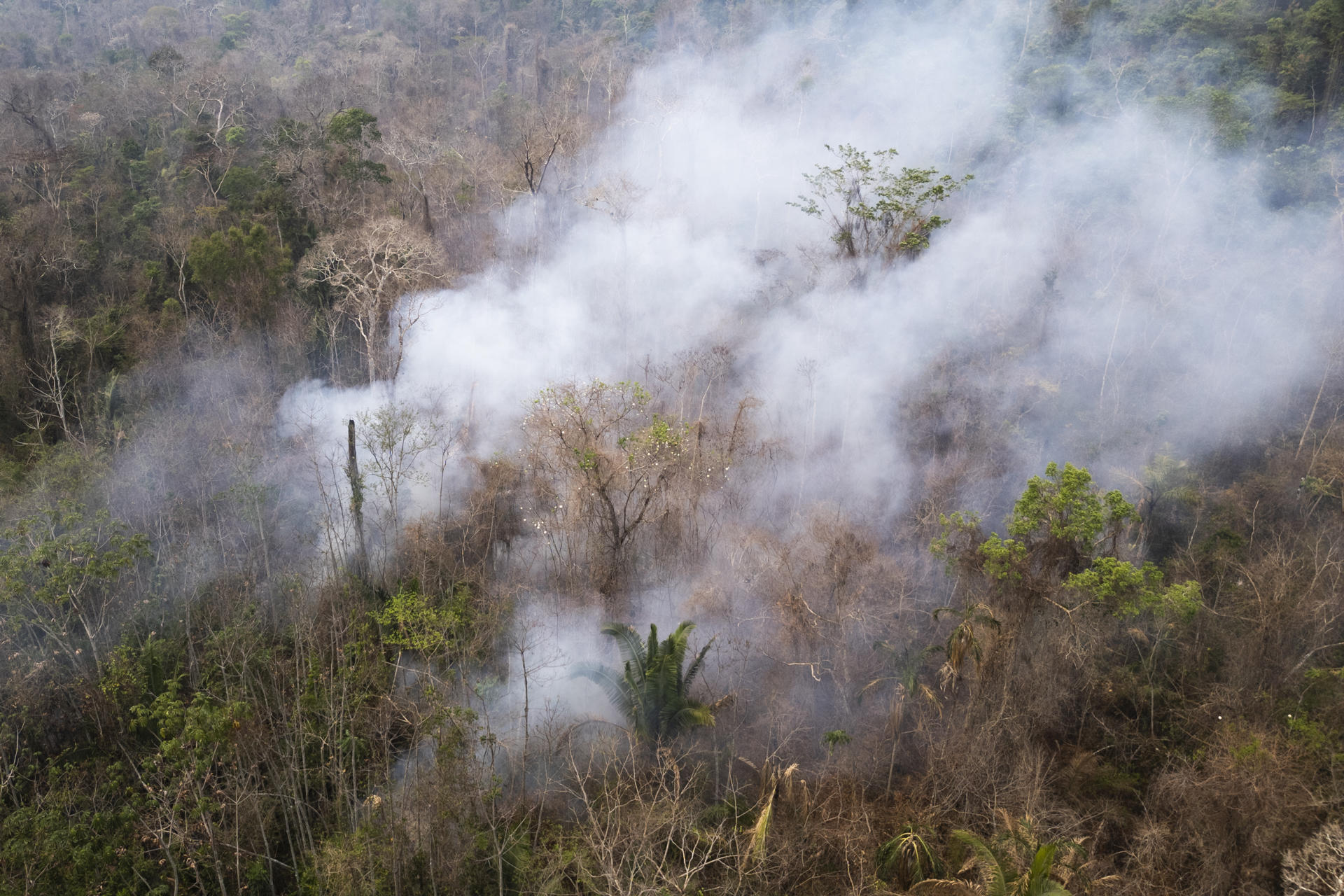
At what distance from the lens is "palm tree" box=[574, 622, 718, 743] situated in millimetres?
14117

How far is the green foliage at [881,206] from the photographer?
805 inches

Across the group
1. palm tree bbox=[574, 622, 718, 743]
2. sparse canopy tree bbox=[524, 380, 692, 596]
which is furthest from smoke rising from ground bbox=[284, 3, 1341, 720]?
palm tree bbox=[574, 622, 718, 743]

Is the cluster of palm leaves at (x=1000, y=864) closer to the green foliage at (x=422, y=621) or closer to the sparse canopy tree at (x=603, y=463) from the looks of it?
the sparse canopy tree at (x=603, y=463)

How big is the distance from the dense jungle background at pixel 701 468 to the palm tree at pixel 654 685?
7 centimetres

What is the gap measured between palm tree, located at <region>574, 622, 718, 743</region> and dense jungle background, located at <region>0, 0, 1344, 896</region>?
69mm

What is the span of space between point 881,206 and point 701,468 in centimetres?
739

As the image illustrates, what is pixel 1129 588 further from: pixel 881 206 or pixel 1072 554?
pixel 881 206

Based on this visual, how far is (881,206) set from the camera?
20.6 m

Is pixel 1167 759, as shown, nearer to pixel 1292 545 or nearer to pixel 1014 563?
pixel 1014 563

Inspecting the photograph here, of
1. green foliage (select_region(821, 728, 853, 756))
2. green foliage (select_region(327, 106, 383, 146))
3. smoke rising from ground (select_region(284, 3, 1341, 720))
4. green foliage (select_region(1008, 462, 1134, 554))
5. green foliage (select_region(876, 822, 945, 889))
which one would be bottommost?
green foliage (select_region(876, 822, 945, 889))

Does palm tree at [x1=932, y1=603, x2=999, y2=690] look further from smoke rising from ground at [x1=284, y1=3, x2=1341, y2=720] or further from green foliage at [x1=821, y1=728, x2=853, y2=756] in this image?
smoke rising from ground at [x1=284, y1=3, x2=1341, y2=720]

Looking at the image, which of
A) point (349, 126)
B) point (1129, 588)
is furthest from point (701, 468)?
point (349, 126)

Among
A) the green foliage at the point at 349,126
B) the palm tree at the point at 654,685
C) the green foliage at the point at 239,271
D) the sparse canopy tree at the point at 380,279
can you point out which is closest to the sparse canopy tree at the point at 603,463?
the palm tree at the point at 654,685

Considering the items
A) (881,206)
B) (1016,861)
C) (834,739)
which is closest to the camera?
(1016,861)
